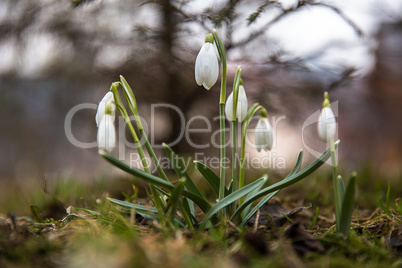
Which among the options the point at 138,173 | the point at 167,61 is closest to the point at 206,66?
the point at 138,173

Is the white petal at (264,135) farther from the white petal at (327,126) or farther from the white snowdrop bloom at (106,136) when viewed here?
the white snowdrop bloom at (106,136)

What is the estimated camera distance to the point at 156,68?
2.60 meters

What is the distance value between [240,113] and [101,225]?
69 centimetres

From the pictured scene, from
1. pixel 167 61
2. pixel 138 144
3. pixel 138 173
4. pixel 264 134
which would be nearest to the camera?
pixel 138 173

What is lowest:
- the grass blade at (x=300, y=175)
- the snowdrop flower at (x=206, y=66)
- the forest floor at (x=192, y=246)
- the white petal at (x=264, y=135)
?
the forest floor at (x=192, y=246)


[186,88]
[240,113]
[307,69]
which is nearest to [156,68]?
[186,88]

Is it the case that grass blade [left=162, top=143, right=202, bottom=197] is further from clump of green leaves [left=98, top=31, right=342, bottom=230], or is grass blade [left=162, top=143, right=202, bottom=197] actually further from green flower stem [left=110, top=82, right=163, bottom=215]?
green flower stem [left=110, top=82, right=163, bottom=215]

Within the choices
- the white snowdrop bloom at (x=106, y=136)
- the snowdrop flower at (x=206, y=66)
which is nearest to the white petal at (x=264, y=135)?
the snowdrop flower at (x=206, y=66)

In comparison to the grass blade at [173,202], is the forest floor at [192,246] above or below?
below

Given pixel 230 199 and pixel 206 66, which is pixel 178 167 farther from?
pixel 206 66

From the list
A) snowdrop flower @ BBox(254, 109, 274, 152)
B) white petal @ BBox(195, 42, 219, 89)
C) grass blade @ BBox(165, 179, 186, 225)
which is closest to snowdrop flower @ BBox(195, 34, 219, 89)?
white petal @ BBox(195, 42, 219, 89)

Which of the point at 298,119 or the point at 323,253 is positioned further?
the point at 298,119

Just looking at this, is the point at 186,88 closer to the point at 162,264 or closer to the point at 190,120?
the point at 190,120

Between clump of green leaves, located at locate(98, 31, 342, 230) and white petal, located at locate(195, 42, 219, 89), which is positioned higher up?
white petal, located at locate(195, 42, 219, 89)
